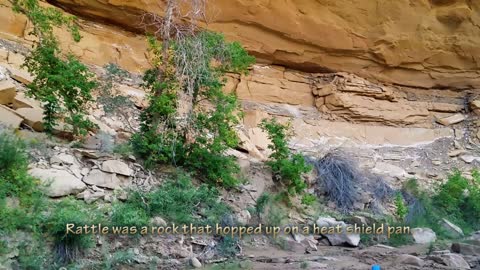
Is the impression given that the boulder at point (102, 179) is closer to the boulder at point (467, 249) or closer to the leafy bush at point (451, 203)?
the boulder at point (467, 249)

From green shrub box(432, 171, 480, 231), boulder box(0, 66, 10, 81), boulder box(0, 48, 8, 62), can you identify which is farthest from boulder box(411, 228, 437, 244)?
boulder box(0, 48, 8, 62)

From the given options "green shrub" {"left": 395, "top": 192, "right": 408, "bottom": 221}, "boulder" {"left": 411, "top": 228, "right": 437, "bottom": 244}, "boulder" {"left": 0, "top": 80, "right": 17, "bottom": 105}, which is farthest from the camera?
"green shrub" {"left": 395, "top": 192, "right": 408, "bottom": 221}

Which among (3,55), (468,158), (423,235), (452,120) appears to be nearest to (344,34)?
(452,120)

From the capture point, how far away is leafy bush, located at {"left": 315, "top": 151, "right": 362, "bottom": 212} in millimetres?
7375

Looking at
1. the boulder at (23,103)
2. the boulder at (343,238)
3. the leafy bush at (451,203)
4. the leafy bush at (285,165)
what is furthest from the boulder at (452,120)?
the boulder at (23,103)

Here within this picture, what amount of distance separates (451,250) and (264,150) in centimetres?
379

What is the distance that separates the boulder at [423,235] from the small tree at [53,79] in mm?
4779

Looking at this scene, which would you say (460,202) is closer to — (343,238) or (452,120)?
(452,120)

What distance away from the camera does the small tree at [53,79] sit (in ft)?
18.7

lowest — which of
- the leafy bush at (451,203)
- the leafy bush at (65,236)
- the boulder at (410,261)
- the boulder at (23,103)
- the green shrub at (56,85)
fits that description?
the leafy bush at (65,236)

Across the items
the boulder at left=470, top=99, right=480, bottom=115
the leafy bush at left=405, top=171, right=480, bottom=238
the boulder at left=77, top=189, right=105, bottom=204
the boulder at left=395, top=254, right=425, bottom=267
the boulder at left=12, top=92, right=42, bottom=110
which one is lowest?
the boulder at left=77, top=189, right=105, bottom=204

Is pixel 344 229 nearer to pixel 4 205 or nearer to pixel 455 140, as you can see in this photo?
pixel 4 205

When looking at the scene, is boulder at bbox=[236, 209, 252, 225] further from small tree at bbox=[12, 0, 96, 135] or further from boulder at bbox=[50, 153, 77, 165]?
small tree at bbox=[12, 0, 96, 135]

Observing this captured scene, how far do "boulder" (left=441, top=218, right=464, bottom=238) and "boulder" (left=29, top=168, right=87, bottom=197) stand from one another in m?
5.40
